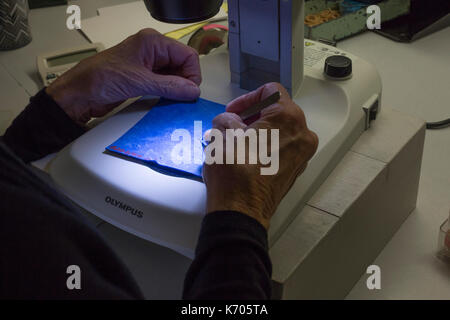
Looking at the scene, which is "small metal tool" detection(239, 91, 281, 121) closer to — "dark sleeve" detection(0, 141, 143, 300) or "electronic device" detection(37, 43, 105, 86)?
"dark sleeve" detection(0, 141, 143, 300)

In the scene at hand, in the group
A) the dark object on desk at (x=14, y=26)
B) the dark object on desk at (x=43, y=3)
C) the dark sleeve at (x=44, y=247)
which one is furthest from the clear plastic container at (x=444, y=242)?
the dark object on desk at (x=43, y=3)

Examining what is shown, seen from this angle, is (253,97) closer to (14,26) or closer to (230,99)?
(230,99)

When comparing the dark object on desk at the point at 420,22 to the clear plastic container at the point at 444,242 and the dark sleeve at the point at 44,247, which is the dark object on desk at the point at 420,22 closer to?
the clear plastic container at the point at 444,242

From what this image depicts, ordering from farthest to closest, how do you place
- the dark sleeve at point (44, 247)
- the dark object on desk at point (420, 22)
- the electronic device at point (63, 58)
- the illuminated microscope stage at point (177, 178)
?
the dark object on desk at point (420, 22) < the electronic device at point (63, 58) < the illuminated microscope stage at point (177, 178) < the dark sleeve at point (44, 247)

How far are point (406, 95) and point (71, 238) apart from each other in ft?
3.07

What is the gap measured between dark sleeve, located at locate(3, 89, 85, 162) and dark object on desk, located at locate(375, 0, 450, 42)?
92 cm

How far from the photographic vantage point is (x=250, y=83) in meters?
1.02

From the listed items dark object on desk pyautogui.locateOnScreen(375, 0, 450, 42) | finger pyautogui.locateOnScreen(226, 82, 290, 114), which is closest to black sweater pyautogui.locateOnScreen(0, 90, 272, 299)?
finger pyautogui.locateOnScreen(226, 82, 290, 114)

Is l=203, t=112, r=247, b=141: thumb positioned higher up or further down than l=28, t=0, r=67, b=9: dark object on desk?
higher up

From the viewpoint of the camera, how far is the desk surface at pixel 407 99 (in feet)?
2.91

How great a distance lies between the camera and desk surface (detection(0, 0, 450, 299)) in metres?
0.89

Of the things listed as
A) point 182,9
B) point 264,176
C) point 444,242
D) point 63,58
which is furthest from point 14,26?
point 444,242

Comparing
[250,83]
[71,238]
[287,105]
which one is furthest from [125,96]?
[71,238]

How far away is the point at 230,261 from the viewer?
67 cm
